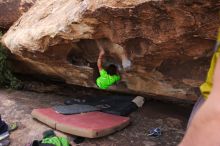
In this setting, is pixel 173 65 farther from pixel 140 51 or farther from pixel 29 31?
pixel 29 31

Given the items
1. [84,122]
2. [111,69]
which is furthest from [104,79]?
[84,122]

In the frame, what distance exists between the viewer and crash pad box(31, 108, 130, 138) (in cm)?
404

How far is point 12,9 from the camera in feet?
19.2

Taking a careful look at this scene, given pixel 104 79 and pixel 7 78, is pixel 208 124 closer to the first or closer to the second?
pixel 104 79

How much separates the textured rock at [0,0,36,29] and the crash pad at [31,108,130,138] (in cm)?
185

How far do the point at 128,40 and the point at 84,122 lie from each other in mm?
1068

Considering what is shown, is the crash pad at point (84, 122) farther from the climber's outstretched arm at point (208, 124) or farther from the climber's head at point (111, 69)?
the climber's outstretched arm at point (208, 124)

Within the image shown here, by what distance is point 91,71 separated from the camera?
4727 millimetres

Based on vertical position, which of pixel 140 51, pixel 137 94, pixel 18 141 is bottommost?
pixel 18 141

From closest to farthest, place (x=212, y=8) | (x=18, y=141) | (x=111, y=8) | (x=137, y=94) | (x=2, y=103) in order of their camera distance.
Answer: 1. (x=212, y=8)
2. (x=111, y=8)
3. (x=18, y=141)
4. (x=137, y=94)
5. (x=2, y=103)

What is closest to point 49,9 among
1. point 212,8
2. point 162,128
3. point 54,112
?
point 54,112

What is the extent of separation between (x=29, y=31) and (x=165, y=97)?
6.13 ft

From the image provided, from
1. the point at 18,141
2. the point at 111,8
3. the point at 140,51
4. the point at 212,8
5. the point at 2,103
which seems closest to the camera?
the point at 212,8

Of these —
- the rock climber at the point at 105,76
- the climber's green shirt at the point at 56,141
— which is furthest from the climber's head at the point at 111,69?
the climber's green shirt at the point at 56,141
